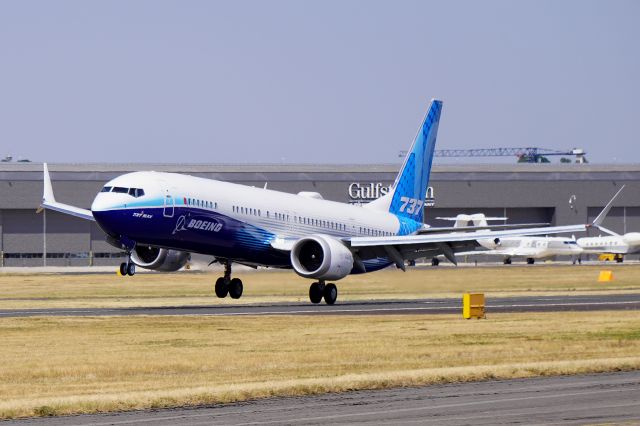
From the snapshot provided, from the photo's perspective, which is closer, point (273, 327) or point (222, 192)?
point (273, 327)

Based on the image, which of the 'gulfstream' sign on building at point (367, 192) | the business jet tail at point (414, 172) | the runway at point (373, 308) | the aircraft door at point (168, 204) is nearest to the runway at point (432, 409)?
the runway at point (373, 308)

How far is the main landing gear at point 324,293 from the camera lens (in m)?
50.1

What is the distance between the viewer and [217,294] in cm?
5275

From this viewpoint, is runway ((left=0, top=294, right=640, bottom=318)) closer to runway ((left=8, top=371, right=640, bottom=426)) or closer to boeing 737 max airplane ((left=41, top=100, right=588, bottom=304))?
boeing 737 max airplane ((left=41, top=100, right=588, bottom=304))

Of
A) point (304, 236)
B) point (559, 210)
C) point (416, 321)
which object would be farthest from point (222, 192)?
point (559, 210)

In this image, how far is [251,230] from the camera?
5000 centimetres

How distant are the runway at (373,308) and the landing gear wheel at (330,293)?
271 mm

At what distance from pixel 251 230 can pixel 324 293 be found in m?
3.75

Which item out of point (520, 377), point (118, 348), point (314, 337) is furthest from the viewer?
point (314, 337)

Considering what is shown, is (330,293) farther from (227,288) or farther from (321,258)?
(227,288)

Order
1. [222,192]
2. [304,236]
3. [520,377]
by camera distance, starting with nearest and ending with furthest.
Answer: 1. [520,377]
2. [222,192]
3. [304,236]

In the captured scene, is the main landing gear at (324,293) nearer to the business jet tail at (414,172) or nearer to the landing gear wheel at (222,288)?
the landing gear wheel at (222,288)

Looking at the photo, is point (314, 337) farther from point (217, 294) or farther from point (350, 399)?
point (217, 294)

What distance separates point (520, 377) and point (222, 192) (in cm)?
2618
